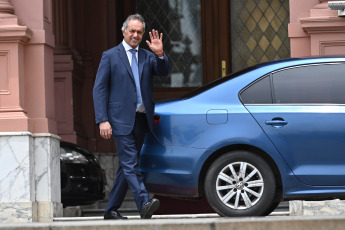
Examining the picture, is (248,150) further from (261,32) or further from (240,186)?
(261,32)

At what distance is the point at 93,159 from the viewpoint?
1455cm

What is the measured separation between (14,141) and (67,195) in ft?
4.53

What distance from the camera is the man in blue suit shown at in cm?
1005

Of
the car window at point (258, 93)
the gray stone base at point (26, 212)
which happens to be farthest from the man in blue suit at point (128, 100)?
the gray stone base at point (26, 212)

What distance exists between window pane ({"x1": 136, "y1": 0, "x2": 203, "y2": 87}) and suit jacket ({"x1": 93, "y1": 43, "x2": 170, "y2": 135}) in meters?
8.87

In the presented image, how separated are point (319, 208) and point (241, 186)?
246 cm

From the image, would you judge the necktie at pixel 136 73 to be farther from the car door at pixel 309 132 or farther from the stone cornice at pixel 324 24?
the stone cornice at pixel 324 24

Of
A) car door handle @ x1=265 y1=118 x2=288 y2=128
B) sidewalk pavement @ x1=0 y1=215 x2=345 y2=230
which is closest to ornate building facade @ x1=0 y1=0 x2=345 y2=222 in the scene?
car door handle @ x1=265 y1=118 x2=288 y2=128

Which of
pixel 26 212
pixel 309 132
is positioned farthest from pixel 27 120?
pixel 309 132

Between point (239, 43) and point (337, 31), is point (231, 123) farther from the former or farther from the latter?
point (239, 43)

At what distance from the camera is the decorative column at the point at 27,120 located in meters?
12.5

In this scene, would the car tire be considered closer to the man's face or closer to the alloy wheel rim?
the alloy wheel rim

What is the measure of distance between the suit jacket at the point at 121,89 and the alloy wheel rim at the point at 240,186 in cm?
85

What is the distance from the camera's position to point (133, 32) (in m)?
10.3
